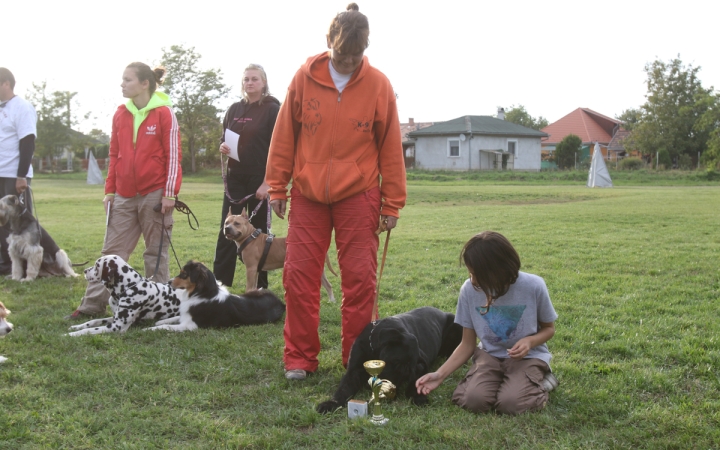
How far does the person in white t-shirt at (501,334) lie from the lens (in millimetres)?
3605

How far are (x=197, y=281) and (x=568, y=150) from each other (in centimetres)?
4906

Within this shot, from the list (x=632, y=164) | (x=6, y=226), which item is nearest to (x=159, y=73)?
(x=6, y=226)

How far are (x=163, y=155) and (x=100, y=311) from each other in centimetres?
156

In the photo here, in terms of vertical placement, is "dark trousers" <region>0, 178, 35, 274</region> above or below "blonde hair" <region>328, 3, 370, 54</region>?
below

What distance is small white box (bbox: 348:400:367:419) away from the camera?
3.43m

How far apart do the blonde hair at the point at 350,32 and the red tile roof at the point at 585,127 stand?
64.2 meters

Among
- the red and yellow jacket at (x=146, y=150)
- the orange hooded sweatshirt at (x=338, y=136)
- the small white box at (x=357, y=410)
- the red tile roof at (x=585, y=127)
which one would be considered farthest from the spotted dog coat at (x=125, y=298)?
the red tile roof at (x=585, y=127)

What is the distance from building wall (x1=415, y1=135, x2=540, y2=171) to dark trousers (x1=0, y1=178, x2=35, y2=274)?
46.3 meters

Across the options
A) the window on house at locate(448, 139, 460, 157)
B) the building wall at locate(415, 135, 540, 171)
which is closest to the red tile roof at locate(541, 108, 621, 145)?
the building wall at locate(415, 135, 540, 171)

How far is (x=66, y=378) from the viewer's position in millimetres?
4141

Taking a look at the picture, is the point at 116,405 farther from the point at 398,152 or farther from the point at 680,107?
the point at 680,107

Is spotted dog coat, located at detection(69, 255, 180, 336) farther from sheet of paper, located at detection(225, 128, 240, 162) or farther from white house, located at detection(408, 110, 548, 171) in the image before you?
white house, located at detection(408, 110, 548, 171)

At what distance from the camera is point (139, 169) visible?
577 centimetres

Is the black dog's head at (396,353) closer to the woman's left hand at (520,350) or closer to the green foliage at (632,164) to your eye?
the woman's left hand at (520,350)
